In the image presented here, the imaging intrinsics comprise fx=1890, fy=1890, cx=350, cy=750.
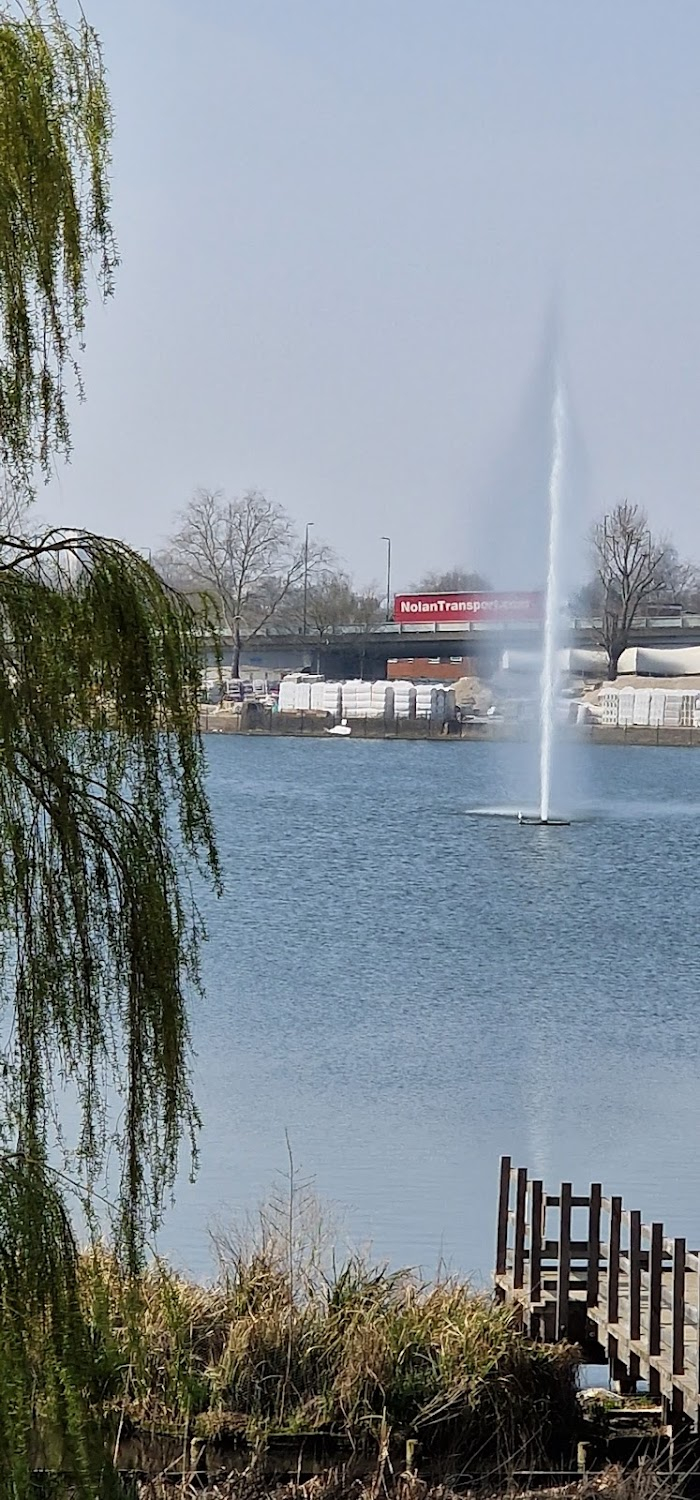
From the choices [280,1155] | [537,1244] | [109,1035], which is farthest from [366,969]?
[109,1035]

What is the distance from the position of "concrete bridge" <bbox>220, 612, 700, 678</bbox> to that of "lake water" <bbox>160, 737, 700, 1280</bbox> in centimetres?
5040

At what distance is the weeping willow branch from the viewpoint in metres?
4.18

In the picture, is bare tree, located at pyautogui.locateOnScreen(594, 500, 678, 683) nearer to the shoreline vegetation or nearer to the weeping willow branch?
the shoreline vegetation

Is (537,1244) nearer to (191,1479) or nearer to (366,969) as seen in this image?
(191,1479)

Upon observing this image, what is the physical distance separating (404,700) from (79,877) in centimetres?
9587

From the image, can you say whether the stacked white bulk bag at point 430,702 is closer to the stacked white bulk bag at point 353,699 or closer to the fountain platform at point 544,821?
the stacked white bulk bag at point 353,699

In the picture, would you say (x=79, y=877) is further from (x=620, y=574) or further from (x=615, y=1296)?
(x=620, y=574)

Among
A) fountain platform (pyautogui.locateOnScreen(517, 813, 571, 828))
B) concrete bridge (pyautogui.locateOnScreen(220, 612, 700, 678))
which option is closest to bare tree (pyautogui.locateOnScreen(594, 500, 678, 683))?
concrete bridge (pyautogui.locateOnScreen(220, 612, 700, 678))

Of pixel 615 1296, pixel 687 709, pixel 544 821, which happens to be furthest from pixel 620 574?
pixel 615 1296

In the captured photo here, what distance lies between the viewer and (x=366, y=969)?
1091 inches

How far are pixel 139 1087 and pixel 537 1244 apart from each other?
249 inches

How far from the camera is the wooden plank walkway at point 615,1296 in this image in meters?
9.36

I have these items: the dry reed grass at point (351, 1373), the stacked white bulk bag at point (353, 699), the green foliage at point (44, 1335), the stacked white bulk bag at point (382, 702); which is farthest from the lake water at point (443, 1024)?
the stacked white bulk bag at point (353, 699)

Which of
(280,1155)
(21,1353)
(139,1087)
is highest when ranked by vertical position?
(139,1087)
